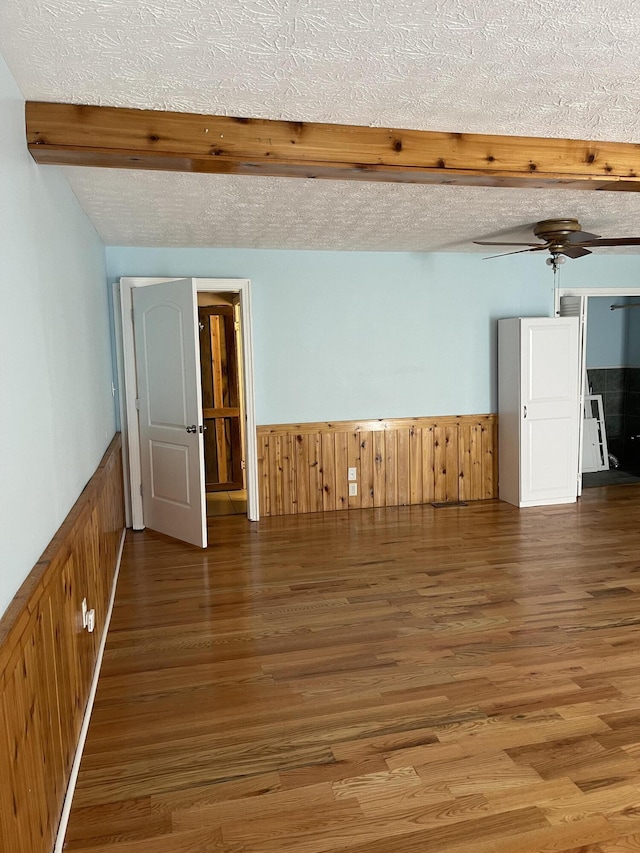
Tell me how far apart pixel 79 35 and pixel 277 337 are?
3.98 metres

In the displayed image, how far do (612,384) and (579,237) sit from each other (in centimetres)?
414

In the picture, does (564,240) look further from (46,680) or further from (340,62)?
(46,680)

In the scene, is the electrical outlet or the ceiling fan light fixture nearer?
the electrical outlet

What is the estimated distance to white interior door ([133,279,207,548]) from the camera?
494 centimetres

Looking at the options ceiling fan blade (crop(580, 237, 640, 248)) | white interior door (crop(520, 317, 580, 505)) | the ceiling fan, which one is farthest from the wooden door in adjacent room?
ceiling fan blade (crop(580, 237, 640, 248))

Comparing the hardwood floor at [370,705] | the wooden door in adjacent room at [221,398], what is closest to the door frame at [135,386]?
the hardwood floor at [370,705]

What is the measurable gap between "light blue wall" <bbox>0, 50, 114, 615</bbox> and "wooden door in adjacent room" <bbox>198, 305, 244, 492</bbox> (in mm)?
3581

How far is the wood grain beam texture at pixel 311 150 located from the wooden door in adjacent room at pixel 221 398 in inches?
176

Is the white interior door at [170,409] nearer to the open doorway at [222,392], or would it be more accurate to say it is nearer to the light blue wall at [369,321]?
the light blue wall at [369,321]

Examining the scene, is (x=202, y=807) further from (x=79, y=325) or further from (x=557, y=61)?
(x=557, y=61)

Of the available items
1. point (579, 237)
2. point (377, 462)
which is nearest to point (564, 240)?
point (579, 237)

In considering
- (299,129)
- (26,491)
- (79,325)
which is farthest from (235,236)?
(26,491)

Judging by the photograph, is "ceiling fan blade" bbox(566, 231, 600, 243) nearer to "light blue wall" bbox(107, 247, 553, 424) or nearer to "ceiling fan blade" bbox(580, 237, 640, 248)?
"ceiling fan blade" bbox(580, 237, 640, 248)

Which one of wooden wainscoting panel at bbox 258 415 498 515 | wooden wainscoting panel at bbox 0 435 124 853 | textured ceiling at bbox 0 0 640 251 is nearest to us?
wooden wainscoting panel at bbox 0 435 124 853
